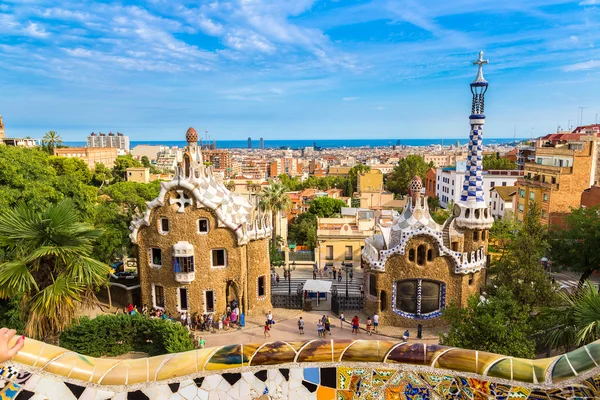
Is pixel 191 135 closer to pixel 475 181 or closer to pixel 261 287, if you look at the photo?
pixel 261 287

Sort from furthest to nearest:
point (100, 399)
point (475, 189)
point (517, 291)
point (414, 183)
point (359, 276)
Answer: point (359, 276) < point (475, 189) < point (414, 183) < point (517, 291) < point (100, 399)

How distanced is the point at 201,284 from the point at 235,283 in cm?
193

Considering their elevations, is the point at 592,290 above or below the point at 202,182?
below

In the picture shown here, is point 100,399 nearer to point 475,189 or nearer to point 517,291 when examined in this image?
point 517,291

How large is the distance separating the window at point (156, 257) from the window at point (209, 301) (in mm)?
3258

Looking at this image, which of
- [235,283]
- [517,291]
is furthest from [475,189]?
[235,283]

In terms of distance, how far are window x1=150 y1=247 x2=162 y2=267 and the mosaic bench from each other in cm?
1733

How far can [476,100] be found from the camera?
2552 cm

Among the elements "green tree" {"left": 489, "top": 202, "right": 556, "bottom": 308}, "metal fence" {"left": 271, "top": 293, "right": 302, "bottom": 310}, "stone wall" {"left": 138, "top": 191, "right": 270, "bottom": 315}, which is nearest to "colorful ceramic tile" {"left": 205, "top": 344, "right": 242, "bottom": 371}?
"green tree" {"left": 489, "top": 202, "right": 556, "bottom": 308}

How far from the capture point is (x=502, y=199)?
5828cm

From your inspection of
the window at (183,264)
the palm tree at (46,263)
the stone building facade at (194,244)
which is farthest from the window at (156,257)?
the palm tree at (46,263)

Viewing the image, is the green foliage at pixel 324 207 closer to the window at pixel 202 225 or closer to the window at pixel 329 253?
the window at pixel 329 253

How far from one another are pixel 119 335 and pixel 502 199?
5262 centimetres

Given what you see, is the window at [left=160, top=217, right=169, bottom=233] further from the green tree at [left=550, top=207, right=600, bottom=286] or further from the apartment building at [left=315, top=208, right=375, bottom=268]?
the green tree at [left=550, top=207, right=600, bottom=286]
